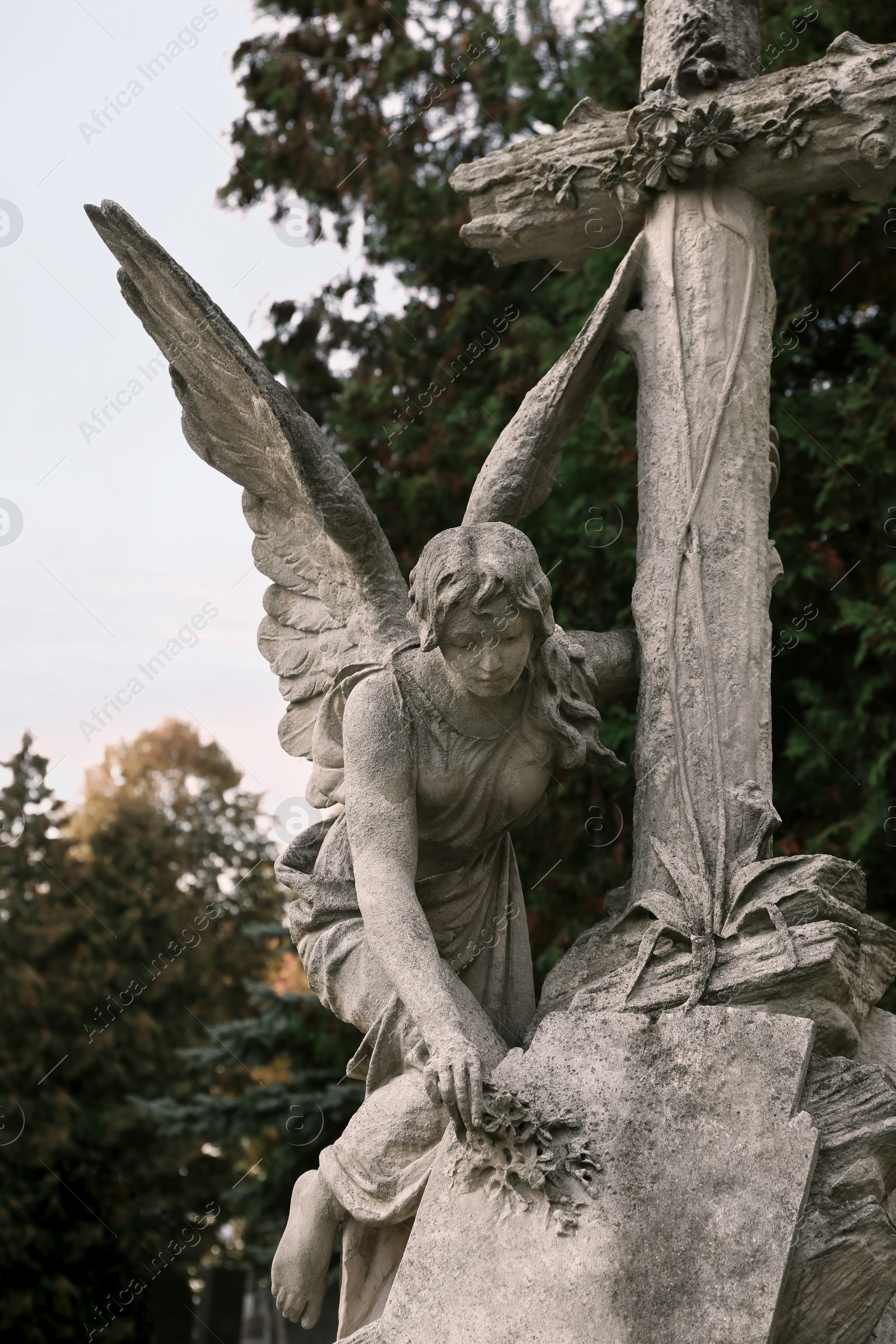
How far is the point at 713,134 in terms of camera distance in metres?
4.06

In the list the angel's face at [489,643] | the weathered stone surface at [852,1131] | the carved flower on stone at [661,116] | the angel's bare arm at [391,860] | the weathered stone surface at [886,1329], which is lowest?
the weathered stone surface at [886,1329]

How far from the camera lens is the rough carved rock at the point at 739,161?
13.1 ft

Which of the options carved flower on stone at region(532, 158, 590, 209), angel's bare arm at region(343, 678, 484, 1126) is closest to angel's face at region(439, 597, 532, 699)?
angel's bare arm at region(343, 678, 484, 1126)

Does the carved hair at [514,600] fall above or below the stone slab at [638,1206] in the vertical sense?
above

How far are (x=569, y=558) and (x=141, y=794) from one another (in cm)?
1096

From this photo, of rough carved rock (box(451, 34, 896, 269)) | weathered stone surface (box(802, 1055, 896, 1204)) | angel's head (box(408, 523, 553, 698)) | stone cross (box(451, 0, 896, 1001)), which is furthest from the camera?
rough carved rock (box(451, 34, 896, 269))

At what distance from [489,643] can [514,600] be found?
0.12 metres

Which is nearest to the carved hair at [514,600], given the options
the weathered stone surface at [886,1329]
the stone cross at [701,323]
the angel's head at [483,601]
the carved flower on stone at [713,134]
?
the angel's head at [483,601]

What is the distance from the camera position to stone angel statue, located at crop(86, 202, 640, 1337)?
3447 mm

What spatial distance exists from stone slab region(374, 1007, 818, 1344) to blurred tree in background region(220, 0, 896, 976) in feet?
11.2

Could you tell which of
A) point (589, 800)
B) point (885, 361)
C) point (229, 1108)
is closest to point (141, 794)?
point (229, 1108)

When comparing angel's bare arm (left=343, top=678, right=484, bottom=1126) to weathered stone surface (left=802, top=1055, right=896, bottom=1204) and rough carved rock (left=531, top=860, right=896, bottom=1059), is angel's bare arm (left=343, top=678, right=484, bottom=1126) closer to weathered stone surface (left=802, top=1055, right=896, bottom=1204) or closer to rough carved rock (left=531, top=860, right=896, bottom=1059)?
rough carved rock (left=531, top=860, right=896, bottom=1059)

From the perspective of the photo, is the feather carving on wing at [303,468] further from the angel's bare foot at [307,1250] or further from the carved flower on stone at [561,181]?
the angel's bare foot at [307,1250]

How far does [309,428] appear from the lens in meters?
3.91
